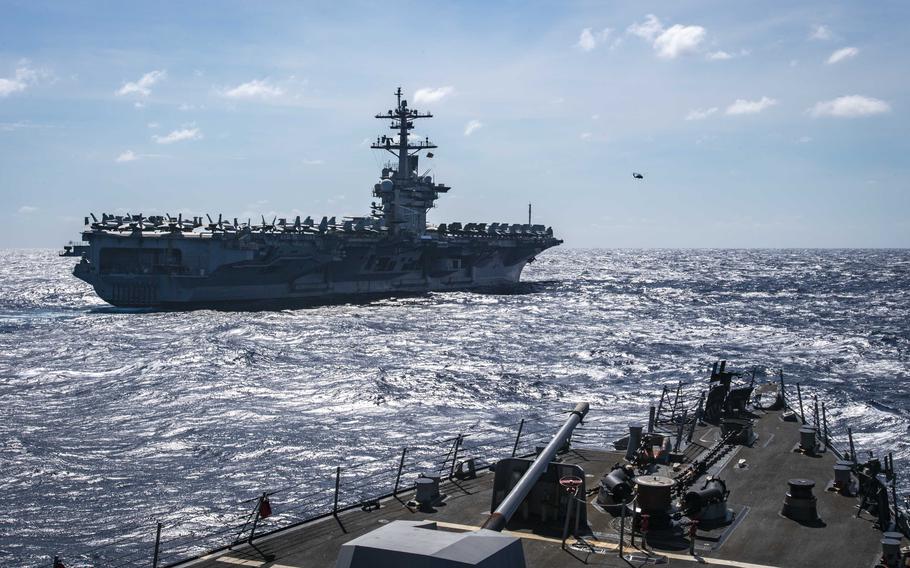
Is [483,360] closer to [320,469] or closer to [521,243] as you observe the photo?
[320,469]

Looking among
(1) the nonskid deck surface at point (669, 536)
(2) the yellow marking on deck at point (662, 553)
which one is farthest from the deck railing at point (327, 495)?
(2) the yellow marking on deck at point (662, 553)

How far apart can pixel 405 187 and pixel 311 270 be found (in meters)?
20.2

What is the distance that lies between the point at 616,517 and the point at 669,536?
1.26 m

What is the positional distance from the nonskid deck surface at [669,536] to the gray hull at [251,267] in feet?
196

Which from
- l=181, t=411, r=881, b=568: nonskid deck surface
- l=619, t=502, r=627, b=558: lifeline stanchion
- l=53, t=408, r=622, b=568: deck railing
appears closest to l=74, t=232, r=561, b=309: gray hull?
l=53, t=408, r=622, b=568: deck railing

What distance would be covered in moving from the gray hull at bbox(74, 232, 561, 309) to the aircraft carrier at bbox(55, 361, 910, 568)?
5451 centimetres

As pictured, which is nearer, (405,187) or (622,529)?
(622,529)

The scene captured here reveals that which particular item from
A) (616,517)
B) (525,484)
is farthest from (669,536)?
(525,484)

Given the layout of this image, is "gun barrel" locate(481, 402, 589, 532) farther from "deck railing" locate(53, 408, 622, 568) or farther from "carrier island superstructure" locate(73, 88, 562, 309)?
"carrier island superstructure" locate(73, 88, 562, 309)

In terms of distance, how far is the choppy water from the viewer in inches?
1049

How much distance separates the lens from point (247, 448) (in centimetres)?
3080

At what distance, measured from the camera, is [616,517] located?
15.3 metres

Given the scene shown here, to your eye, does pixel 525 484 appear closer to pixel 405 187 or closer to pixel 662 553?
pixel 662 553

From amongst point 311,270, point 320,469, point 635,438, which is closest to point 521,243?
point 311,270
